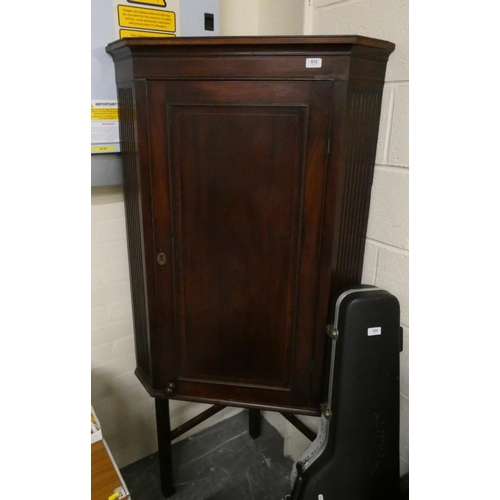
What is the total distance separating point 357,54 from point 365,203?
1.34ft

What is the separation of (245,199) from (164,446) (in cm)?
103

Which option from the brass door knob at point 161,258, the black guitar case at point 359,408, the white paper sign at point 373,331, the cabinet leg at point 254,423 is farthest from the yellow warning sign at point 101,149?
the cabinet leg at point 254,423

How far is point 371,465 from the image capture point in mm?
1150

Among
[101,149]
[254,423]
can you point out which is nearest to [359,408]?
[254,423]

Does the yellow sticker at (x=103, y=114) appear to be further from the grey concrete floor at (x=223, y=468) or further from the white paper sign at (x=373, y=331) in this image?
the grey concrete floor at (x=223, y=468)

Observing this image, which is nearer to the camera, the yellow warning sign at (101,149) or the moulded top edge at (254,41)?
the moulded top edge at (254,41)

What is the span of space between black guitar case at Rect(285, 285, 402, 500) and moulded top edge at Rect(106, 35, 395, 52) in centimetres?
63

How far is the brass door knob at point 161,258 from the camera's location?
1141 mm

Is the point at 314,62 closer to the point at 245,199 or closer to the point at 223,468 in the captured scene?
the point at 245,199

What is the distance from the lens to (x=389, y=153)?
1.12 m

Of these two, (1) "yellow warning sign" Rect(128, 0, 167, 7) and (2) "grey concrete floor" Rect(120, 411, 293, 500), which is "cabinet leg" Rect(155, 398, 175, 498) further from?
(1) "yellow warning sign" Rect(128, 0, 167, 7)

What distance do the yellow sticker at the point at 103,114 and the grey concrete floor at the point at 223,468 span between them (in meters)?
1.43
